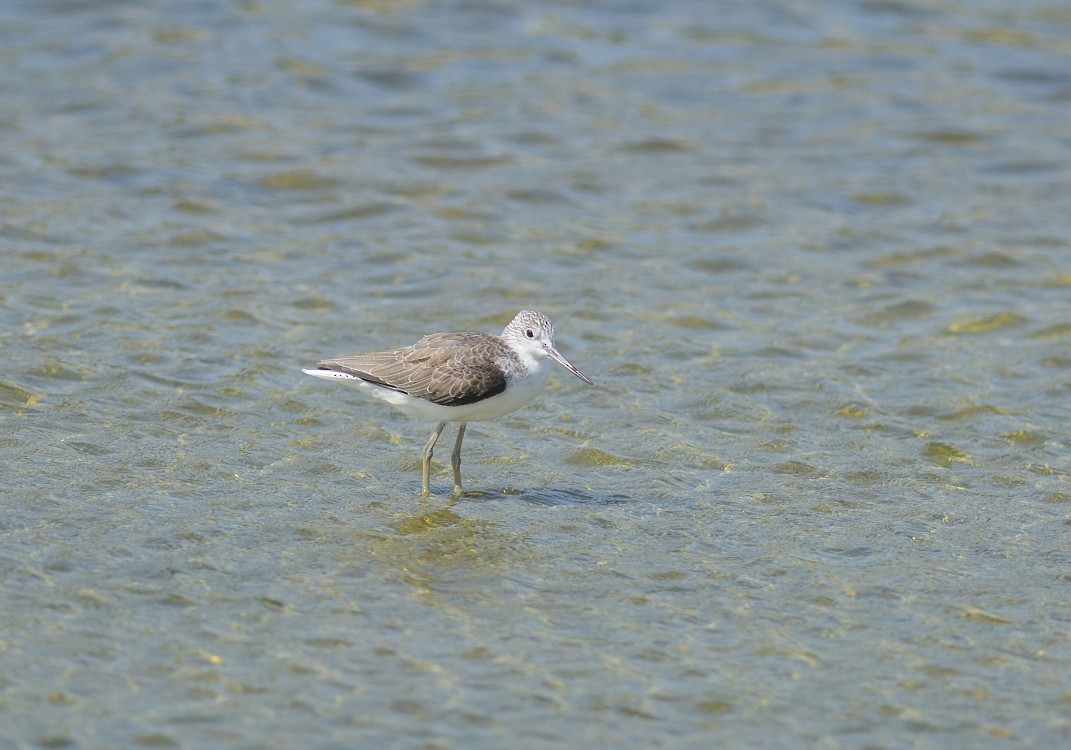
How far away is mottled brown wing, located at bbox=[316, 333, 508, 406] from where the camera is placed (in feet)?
31.0

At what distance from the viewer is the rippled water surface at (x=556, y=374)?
7000 millimetres

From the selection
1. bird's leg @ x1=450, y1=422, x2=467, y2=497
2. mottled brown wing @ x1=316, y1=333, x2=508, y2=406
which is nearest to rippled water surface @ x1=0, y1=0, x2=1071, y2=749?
bird's leg @ x1=450, y1=422, x2=467, y2=497

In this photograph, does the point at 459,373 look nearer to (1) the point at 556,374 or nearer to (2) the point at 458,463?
(2) the point at 458,463

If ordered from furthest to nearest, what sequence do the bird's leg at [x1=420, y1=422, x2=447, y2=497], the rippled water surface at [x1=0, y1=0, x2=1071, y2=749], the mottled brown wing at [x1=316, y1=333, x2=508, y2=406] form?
the bird's leg at [x1=420, y1=422, x2=447, y2=497] → the mottled brown wing at [x1=316, y1=333, x2=508, y2=406] → the rippled water surface at [x1=0, y1=0, x2=1071, y2=749]

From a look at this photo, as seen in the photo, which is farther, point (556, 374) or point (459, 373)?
point (556, 374)

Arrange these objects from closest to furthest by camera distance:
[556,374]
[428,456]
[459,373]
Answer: [459,373], [428,456], [556,374]

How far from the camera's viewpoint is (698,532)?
905 centimetres

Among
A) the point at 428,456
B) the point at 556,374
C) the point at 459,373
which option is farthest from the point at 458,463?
the point at 556,374

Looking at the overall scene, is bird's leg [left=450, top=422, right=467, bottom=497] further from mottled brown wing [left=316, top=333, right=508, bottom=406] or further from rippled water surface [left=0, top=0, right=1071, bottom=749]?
mottled brown wing [left=316, top=333, right=508, bottom=406]

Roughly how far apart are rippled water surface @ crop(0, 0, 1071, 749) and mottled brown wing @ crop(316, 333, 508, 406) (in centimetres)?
74

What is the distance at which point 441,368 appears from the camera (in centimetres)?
957

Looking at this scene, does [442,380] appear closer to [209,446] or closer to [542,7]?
[209,446]

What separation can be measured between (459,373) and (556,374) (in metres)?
2.73

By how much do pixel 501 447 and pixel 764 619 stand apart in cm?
334
